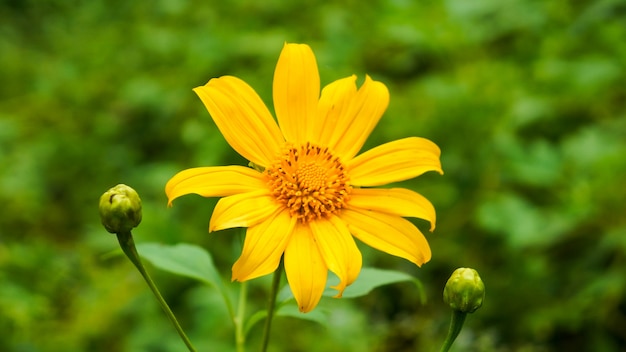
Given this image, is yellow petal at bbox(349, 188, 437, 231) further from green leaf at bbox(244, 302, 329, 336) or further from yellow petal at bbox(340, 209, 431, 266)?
green leaf at bbox(244, 302, 329, 336)

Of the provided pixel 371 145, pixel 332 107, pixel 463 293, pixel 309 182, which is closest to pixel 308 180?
pixel 309 182

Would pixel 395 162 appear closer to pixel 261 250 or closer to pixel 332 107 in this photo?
pixel 332 107

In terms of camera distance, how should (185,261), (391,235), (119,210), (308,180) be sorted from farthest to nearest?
1. (185,261)
2. (308,180)
3. (391,235)
4. (119,210)

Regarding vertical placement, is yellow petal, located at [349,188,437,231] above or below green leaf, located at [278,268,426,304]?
above

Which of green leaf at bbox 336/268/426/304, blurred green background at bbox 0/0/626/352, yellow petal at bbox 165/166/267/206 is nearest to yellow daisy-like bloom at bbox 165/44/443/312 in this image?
yellow petal at bbox 165/166/267/206

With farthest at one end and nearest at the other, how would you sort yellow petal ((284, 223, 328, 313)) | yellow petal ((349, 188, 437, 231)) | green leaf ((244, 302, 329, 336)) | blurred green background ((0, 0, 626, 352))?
1. blurred green background ((0, 0, 626, 352))
2. green leaf ((244, 302, 329, 336))
3. yellow petal ((349, 188, 437, 231))
4. yellow petal ((284, 223, 328, 313))

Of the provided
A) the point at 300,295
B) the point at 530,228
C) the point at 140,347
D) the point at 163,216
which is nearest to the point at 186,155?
the point at 163,216
